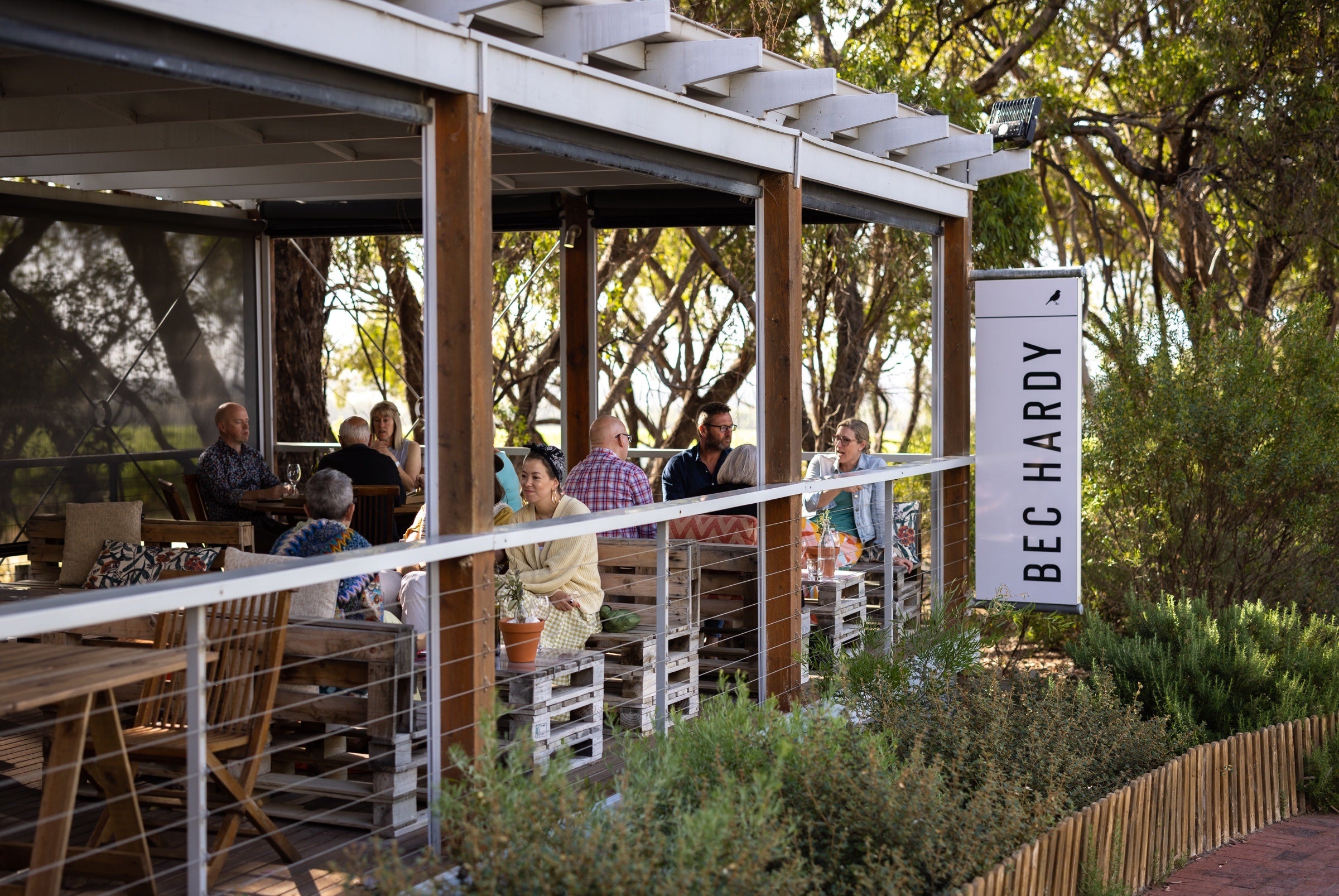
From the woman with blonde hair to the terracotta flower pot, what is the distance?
3.93 metres

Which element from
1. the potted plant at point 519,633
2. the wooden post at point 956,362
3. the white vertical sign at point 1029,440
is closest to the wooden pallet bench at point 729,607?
the potted plant at point 519,633

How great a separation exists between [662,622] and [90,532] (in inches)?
118

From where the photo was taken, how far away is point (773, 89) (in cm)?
568

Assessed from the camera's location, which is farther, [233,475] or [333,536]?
[233,475]

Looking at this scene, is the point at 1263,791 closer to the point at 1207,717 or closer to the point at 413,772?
the point at 1207,717

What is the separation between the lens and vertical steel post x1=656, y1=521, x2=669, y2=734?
193 inches

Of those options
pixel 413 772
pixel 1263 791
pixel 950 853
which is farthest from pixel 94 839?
pixel 1263 791

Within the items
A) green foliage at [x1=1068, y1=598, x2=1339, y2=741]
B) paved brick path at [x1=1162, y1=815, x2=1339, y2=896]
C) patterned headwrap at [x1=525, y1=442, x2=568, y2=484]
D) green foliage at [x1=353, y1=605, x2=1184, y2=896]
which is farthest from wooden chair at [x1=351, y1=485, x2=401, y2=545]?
paved brick path at [x1=1162, y1=815, x2=1339, y2=896]

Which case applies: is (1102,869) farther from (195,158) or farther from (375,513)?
(195,158)

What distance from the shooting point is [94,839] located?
3.90 metres

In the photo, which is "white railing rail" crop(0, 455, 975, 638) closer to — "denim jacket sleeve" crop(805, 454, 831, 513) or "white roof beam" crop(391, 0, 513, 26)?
"white roof beam" crop(391, 0, 513, 26)

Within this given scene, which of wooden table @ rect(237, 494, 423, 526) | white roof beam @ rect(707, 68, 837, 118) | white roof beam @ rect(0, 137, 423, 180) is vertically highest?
white roof beam @ rect(707, 68, 837, 118)

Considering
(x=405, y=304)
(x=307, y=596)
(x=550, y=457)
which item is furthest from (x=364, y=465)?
(x=405, y=304)

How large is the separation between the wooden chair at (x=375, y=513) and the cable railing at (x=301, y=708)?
230cm
